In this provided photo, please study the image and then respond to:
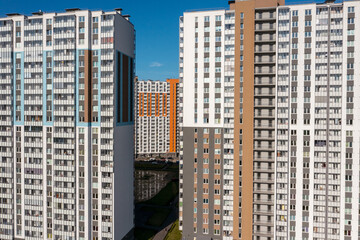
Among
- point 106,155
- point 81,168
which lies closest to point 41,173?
point 81,168

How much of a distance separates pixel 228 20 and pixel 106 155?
42.3 m

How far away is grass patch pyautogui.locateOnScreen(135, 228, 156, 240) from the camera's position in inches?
3278

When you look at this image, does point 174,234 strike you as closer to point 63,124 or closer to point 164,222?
point 164,222

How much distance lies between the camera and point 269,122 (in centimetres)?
6650

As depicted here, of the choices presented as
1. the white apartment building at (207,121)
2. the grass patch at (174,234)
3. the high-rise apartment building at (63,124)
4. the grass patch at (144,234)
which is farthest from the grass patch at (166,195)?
the white apartment building at (207,121)

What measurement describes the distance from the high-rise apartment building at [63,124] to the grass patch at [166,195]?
4284 centimetres

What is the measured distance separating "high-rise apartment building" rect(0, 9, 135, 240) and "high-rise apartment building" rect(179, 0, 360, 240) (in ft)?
55.4

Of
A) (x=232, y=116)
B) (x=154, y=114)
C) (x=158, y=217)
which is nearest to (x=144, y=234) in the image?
(x=158, y=217)

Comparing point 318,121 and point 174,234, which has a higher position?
point 318,121

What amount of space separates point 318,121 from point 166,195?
251 ft

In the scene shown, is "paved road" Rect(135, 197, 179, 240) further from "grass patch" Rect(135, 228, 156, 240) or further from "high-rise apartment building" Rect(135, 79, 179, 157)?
"high-rise apartment building" Rect(135, 79, 179, 157)

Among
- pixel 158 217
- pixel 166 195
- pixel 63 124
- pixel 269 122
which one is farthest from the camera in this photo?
pixel 166 195

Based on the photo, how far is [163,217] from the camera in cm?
9750

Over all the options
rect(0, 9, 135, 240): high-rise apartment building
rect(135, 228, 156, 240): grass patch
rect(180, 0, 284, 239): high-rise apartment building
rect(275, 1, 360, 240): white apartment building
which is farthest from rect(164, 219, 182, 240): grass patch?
rect(275, 1, 360, 240): white apartment building
